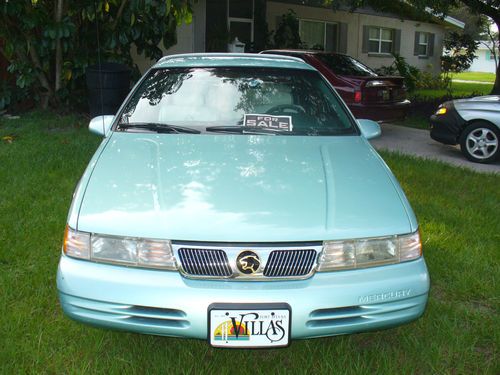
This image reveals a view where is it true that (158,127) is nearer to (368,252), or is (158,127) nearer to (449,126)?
(368,252)

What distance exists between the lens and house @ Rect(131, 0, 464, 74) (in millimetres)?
14492

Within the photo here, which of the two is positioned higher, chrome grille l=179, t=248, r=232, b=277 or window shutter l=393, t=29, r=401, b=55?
window shutter l=393, t=29, r=401, b=55

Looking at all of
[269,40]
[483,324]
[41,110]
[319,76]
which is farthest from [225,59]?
[269,40]

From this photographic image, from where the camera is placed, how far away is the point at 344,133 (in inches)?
132

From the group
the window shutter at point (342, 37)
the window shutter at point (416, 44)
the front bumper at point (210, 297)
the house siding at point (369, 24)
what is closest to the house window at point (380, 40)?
the house siding at point (369, 24)

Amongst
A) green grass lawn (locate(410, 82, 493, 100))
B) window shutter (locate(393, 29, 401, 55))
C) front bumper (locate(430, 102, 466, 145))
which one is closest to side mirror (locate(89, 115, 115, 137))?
front bumper (locate(430, 102, 466, 145))

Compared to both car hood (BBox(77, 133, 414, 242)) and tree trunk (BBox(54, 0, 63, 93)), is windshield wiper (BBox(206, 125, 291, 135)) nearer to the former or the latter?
car hood (BBox(77, 133, 414, 242))

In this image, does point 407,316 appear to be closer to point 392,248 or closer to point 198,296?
point 392,248

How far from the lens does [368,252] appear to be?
7.43 ft

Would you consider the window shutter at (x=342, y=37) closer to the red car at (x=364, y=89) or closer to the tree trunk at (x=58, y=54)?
the red car at (x=364, y=89)

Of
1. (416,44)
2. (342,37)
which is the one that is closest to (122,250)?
(342,37)

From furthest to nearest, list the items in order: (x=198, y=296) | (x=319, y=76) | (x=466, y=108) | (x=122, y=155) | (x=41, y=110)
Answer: (x=41, y=110)
(x=466, y=108)
(x=319, y=76)
(x=122, y=155)
(x=198, y=296)

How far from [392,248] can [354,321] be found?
14.2 inches

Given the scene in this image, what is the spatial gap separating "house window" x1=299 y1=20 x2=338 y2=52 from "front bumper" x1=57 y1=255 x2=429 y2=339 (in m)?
15.5
